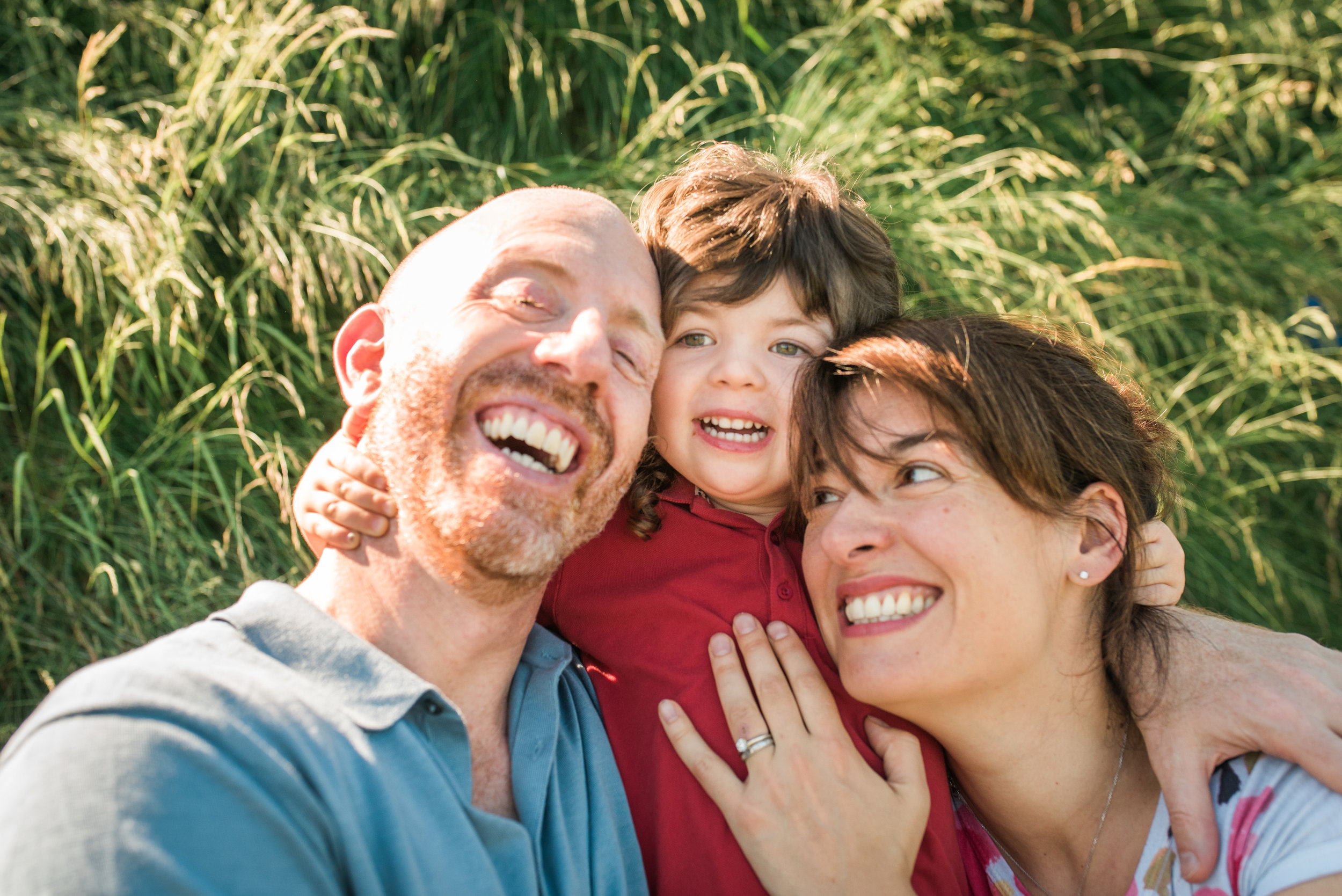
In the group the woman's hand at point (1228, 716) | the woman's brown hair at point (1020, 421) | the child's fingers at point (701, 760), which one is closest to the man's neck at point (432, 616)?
the child's fingers at point (701, 760)

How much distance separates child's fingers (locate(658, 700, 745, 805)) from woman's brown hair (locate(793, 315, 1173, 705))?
1.88 feet

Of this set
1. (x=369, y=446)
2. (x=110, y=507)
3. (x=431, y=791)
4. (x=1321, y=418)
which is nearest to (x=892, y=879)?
(x=431, y=791)

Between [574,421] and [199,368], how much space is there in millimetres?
1769

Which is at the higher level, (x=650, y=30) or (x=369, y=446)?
(x=650, y=30)

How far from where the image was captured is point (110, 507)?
2861 mm

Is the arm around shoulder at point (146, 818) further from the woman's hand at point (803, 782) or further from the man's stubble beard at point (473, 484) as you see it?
the woman's hand at point (803, 782)

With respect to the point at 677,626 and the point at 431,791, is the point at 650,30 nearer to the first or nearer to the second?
the point at 677,626

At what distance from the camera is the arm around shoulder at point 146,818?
1.21 m

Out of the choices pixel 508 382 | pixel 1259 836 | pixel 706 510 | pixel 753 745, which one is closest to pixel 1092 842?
pixel 1259 836

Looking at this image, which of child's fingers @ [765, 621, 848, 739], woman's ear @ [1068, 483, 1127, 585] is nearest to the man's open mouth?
child's fingers @ [765, 621, 848, 739]

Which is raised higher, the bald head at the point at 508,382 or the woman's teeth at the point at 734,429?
the bald head at the point at 508,382

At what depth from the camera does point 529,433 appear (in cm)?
185

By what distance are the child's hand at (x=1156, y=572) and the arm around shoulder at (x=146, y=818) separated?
1796 mm

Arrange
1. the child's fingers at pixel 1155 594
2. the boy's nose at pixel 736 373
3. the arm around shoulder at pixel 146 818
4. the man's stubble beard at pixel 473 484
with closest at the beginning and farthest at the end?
1. the arm around shoulder at pixel 146 818
2. the man's stubble beard at pixel 473 484
3. the child's fingers at pixel 1155 594
4. the boy's nose at pixel 736 373
